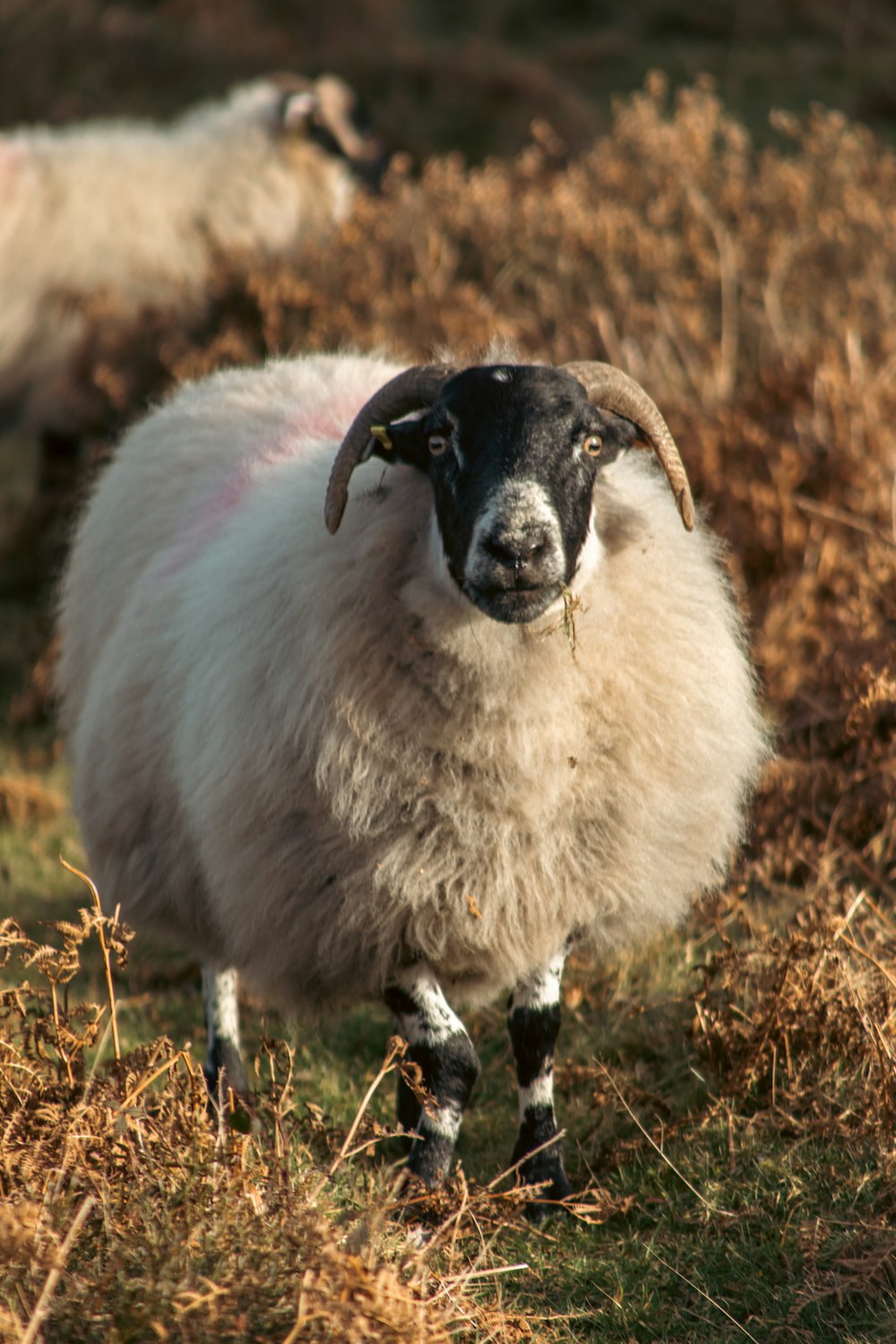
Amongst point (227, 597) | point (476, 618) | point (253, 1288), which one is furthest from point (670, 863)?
point (253, 1288)

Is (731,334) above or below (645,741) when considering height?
above

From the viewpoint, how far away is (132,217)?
8.45m

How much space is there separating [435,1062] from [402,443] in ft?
4.42

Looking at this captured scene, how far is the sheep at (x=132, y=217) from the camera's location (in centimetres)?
807

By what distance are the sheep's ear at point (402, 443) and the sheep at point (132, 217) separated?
4.38m

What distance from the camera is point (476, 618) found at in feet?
10.3

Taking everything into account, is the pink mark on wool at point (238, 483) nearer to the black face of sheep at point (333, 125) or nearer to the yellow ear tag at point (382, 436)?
the yellow ear tag at point (382, 436)

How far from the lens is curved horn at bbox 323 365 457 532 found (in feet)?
10.5

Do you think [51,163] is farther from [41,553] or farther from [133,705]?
[133,705]

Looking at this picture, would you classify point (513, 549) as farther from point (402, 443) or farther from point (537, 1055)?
point (537, 1055)

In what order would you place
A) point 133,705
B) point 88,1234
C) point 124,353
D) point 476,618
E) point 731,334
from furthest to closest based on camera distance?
1. point 124,353
2. point 731,334
3. point 133,705
4. point 476,618
5. point 88,1234

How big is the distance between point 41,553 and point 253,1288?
573cm

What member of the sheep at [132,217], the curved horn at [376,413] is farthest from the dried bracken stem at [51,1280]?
the sheep at [132,217]

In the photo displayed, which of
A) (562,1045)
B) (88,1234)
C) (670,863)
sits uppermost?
(670,863)
